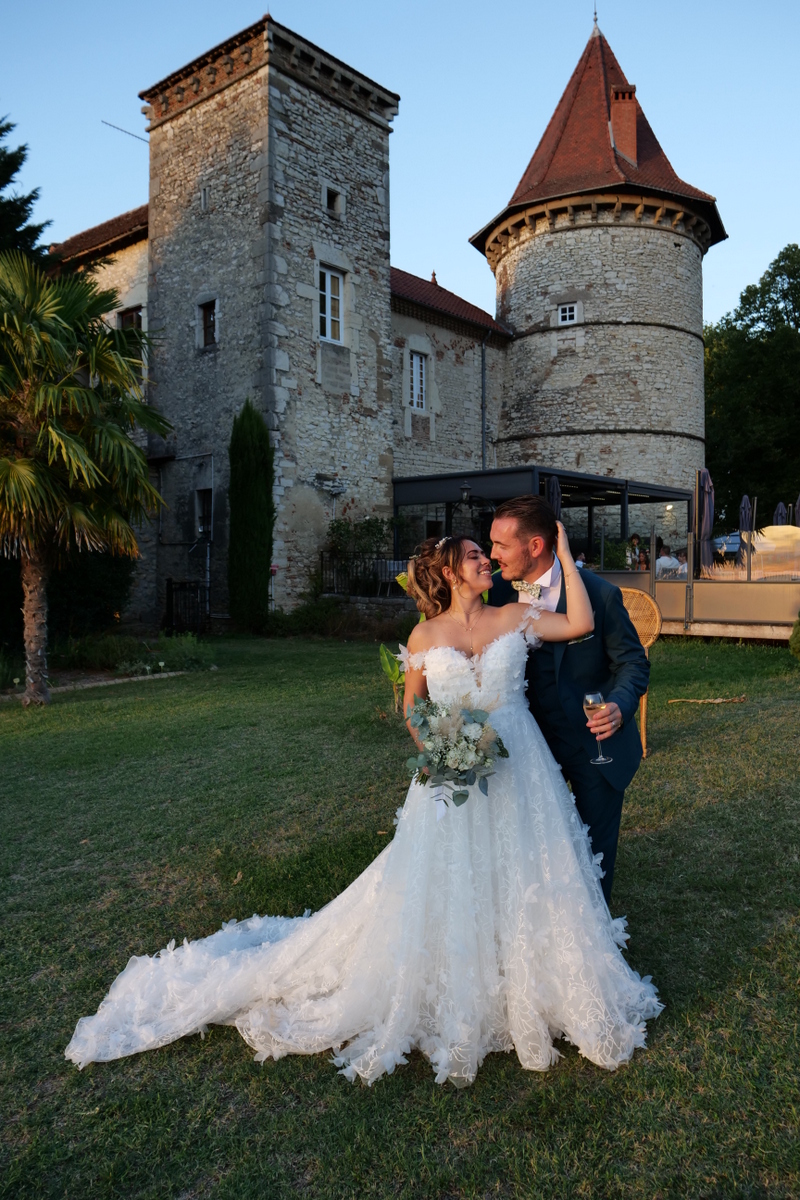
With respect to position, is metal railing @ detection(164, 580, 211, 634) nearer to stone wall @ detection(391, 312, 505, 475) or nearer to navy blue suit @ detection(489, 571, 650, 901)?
stone wall @ detection(391, 312, 505, 475)

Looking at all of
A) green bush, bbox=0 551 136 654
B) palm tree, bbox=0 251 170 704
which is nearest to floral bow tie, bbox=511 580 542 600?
palm tree, bbox=0 251 170 704

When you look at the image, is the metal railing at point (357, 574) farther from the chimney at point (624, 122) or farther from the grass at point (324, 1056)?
the chimney at point (624, 122)

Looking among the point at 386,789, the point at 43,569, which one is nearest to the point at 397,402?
the point at 43,569

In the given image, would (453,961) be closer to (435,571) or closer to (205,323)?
(435,571)

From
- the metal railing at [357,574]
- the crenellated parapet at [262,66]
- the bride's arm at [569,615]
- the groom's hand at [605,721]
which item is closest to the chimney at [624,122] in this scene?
the crenellated parapet at [262,66]

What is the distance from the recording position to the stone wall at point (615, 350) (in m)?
23.0

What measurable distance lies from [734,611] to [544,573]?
1072 centimetres

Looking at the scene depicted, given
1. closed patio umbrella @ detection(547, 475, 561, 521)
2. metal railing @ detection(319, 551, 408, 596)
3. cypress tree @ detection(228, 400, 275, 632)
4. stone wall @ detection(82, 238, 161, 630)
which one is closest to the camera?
cypress tree @ detection(228, 400, 275, 632)

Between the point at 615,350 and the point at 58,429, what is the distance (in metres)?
18.4

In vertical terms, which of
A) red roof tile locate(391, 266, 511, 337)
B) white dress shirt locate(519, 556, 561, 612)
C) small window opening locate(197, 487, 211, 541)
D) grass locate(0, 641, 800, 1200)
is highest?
red roof tile locate(391, 266, 511, 337)

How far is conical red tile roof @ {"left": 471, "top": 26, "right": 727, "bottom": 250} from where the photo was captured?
22.8 m

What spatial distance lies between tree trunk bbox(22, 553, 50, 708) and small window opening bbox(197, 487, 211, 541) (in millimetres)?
9253

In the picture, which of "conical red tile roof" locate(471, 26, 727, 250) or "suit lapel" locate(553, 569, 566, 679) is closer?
"suit lapel" locate(553, 569, 566, 679)

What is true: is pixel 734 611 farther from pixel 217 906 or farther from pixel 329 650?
pixel 217 906
